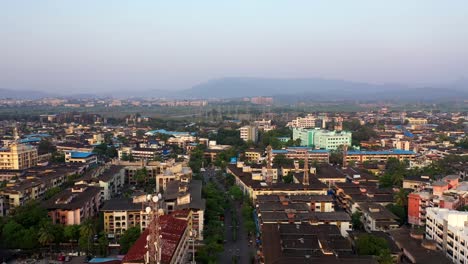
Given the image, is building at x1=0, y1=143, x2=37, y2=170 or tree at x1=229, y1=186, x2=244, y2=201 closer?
tree at x1=229, y1=186, x2=244, y2=201

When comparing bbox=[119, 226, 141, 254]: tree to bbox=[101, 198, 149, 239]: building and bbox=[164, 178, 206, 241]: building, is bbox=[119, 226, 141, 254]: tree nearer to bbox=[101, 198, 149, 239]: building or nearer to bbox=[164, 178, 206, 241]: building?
bbox=[101, 198, 149, 239]: building

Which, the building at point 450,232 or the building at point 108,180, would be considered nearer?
the building at point 450,232

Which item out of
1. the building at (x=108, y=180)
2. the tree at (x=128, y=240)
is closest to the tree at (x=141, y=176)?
the building at (x=108, y=180)

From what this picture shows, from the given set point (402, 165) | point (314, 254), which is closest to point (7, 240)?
point (314, 254)

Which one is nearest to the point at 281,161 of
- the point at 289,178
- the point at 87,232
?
the point at 289,178

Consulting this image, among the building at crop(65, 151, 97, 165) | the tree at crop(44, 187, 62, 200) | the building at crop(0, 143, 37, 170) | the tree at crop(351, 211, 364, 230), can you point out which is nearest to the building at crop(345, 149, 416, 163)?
the tree at crop(351, 211, 364, 230)

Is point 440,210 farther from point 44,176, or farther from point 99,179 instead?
point 44,176

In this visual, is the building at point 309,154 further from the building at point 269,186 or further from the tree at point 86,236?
the tree at point 86,236
